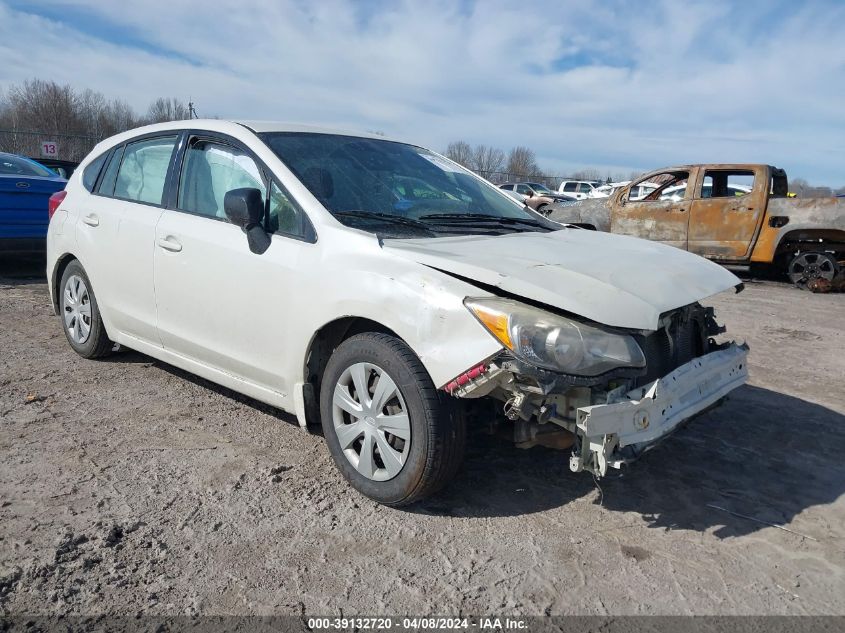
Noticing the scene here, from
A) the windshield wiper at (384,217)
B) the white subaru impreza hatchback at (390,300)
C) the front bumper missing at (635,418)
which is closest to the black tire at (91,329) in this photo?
the white subaru impreza hatchback at (390,300)

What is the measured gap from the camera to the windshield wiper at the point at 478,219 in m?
3.71

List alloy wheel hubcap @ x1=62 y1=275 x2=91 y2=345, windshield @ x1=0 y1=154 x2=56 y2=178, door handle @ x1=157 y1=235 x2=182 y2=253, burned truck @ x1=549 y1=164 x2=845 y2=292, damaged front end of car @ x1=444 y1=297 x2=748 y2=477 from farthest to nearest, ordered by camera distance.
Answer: burned truck @ x1=549 y1=164 x2=845 y2=292 → windshield @ x1=0 y1=154 x2=56 y2=178 → alloy wheel hubcap @ x1=62 y1=275 x2=91 y2=345 → door handle @ x1=157 y1=235 x2=182 y2=253 → damaged front end of car @ x1=444 y1=297 x2=748 y2=477

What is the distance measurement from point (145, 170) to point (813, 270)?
376 inches

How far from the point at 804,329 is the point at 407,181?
5501 millimetres

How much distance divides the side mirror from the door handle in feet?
1.88

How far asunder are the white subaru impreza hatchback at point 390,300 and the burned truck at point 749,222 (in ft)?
23.9

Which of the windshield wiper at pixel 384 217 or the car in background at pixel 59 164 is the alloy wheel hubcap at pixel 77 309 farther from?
the car in background at pixel 59 164

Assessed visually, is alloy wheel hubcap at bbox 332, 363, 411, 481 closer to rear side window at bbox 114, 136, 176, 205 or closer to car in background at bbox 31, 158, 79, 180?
rear side window at bbox 114, 136, 176, 205

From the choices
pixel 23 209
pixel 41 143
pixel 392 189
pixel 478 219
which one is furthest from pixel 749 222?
pixel 41 143

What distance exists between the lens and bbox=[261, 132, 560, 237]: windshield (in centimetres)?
350

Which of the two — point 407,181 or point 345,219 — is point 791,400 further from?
point 345,219

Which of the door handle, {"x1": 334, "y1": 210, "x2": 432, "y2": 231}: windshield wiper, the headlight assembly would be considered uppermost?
{"x1": 334, "y1": 210, "x2": 432, "y2": 231}: windshield wiper

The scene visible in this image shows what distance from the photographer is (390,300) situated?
116 inches

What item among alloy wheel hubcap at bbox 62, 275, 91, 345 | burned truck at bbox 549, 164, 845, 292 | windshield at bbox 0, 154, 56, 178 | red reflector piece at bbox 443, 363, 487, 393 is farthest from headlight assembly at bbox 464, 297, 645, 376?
burned truck at bbox 549, 164, 845, 292
